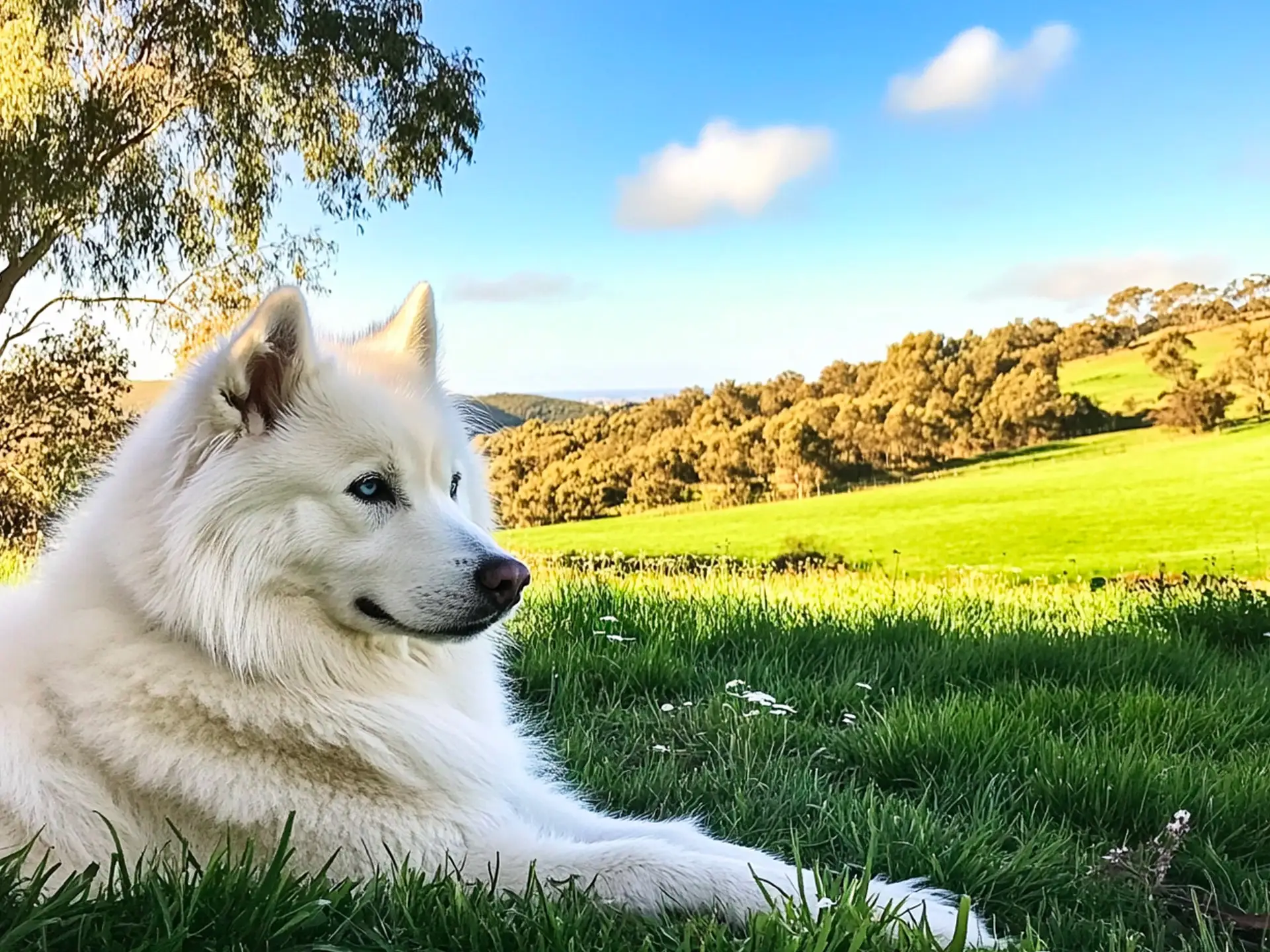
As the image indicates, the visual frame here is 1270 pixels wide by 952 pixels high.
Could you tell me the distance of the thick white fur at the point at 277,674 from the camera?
5.35ft

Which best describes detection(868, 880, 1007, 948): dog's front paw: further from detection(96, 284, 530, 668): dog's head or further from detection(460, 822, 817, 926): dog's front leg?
detection(96, 284, 530, 668): dog's head

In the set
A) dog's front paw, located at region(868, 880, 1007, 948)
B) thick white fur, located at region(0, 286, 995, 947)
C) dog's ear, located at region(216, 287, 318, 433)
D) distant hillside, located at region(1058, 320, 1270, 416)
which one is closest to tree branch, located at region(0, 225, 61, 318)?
thick white fur, located at region(0, 286, 995, 947)

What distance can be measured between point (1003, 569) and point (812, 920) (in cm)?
585

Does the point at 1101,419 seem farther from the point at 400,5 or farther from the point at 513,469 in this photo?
the point at 400,5

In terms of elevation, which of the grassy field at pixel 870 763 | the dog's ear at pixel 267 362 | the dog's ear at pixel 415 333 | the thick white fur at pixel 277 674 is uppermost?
the dog's ear at pixel 415 333

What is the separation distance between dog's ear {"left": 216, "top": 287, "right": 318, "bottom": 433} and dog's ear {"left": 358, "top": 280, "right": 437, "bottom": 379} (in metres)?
0.36

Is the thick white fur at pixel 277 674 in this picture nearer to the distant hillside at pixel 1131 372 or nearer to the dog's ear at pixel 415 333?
the dog's ear at pixel 415 333

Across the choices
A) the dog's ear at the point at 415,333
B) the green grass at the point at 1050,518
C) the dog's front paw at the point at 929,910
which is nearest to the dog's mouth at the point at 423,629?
the dog's ear at the point at 415,333

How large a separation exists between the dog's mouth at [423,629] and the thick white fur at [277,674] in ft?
0.09

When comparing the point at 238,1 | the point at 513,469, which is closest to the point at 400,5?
the point at 238,1

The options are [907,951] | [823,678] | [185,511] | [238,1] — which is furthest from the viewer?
[238,1]

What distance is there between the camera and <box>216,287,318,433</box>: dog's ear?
1751 millimetres

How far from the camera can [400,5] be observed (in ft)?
29.6

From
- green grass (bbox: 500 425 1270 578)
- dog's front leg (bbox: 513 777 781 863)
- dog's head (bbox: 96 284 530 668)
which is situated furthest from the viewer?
green grass (bbox: 500 425 1270 578)
